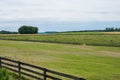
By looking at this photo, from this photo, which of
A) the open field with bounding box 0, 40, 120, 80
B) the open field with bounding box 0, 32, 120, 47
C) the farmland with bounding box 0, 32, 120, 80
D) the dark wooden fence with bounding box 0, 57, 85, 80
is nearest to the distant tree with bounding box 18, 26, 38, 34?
the open field with bounding box 0, 32, 120, 47

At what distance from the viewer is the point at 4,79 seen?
1461 cm

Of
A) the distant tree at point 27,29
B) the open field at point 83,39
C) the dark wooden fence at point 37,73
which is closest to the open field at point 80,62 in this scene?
the dark wooden fence at point 37,73

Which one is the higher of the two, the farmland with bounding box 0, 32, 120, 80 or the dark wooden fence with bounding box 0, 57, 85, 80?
the dark wooden fence with bounding box 0, 57, 85, 80

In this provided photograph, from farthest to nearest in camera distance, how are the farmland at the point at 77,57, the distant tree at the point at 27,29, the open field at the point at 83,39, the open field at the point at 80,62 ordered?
the distant tree at the point at 27,29 → the open field at the point at 83,39 → the farmland at the point at 77,57 → the open field at the point at 80,62

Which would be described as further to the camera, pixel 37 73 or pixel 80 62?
pixel 80 62

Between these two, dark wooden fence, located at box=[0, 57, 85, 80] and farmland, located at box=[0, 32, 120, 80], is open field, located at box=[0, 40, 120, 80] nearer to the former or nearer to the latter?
farmland, located at box=[0, 32, 120, 80]

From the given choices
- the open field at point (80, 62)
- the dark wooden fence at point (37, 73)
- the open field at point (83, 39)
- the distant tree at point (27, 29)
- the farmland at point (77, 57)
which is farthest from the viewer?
the distant tree at point (27, 29)

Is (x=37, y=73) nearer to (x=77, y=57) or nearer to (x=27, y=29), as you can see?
(x=77, y=57)

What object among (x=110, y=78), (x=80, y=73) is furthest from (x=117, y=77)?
(x=80, y=73)

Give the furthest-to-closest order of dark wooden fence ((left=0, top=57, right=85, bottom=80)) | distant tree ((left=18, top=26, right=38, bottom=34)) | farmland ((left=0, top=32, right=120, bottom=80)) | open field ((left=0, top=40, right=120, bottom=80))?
1. distant tree ((left=18, top=26, right=38, bottom=34))
2. farmland ((left=0, top=32, right=120, bottom=80))
3. open field ((left=0, top=40, right=120, bottom=80))
4. dark wooden fence ((left=0, top=57, right=85, bottom=80))

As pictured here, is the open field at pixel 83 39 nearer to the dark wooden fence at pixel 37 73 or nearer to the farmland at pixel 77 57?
the farmland at pixel 77 57

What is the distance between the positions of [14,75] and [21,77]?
1.03 metres

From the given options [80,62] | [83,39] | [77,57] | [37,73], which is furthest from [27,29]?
[37,73]

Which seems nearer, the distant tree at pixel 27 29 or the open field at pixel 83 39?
the open field at pixel 83 39
